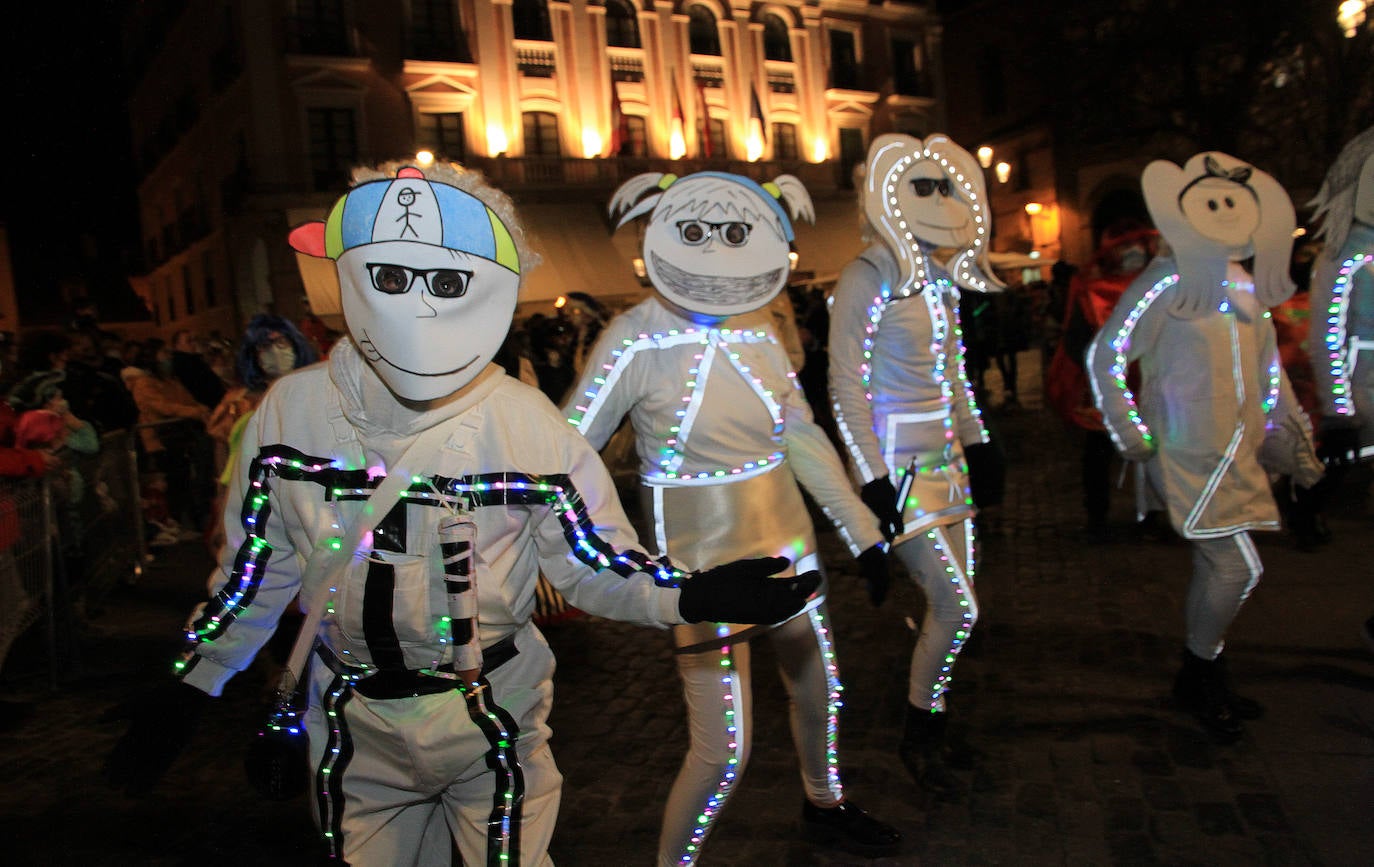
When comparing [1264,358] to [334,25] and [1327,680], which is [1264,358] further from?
[334,25]

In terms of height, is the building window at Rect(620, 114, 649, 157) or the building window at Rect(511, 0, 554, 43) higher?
the building window at Rect(511, 0, 554, 43)

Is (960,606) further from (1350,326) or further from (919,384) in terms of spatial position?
(1350,326)

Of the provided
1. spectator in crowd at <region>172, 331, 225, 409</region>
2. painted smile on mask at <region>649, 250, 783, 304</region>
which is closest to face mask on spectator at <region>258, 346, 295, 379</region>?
painted smile on mask at <region>649, 250, 783, 304</region>

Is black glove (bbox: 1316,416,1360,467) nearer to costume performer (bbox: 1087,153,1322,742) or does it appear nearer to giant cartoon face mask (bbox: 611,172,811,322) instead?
costume performer (bbox: 1087,153,1322,742)

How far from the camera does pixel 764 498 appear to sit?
10.0 ft

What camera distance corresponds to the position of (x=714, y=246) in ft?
10.0

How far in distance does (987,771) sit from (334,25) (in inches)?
1055

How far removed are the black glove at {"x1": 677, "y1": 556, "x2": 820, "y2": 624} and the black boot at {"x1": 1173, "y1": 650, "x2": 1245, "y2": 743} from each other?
280 cm

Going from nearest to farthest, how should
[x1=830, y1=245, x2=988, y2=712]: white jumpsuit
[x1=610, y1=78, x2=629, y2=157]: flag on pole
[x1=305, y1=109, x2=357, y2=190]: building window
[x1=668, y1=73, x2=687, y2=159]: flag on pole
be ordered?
[x1=830, y1=245, x2=988, y2=712]: white jumpsuit → [x1=305, y1=109, x2=357, y2=190]: building window → [x1=610, y1=78, x2=629, y2=157]: flag on pole → [x1=668, y1=73, x2=687, y2=159]: flag on pole

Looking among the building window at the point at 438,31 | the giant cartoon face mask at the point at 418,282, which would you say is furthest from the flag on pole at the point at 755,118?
the giant cartoon face mask at the point at 418,282

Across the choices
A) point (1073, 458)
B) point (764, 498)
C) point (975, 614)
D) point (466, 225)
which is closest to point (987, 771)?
point (975, 614)

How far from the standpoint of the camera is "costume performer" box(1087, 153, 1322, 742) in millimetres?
4016

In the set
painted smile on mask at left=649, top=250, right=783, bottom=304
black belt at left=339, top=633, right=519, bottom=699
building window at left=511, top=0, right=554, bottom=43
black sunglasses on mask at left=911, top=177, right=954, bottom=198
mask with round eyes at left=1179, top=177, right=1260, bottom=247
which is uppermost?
building window at left=511, top=0, right=554, bottom=43

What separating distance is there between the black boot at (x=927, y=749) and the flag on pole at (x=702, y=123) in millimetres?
26439
